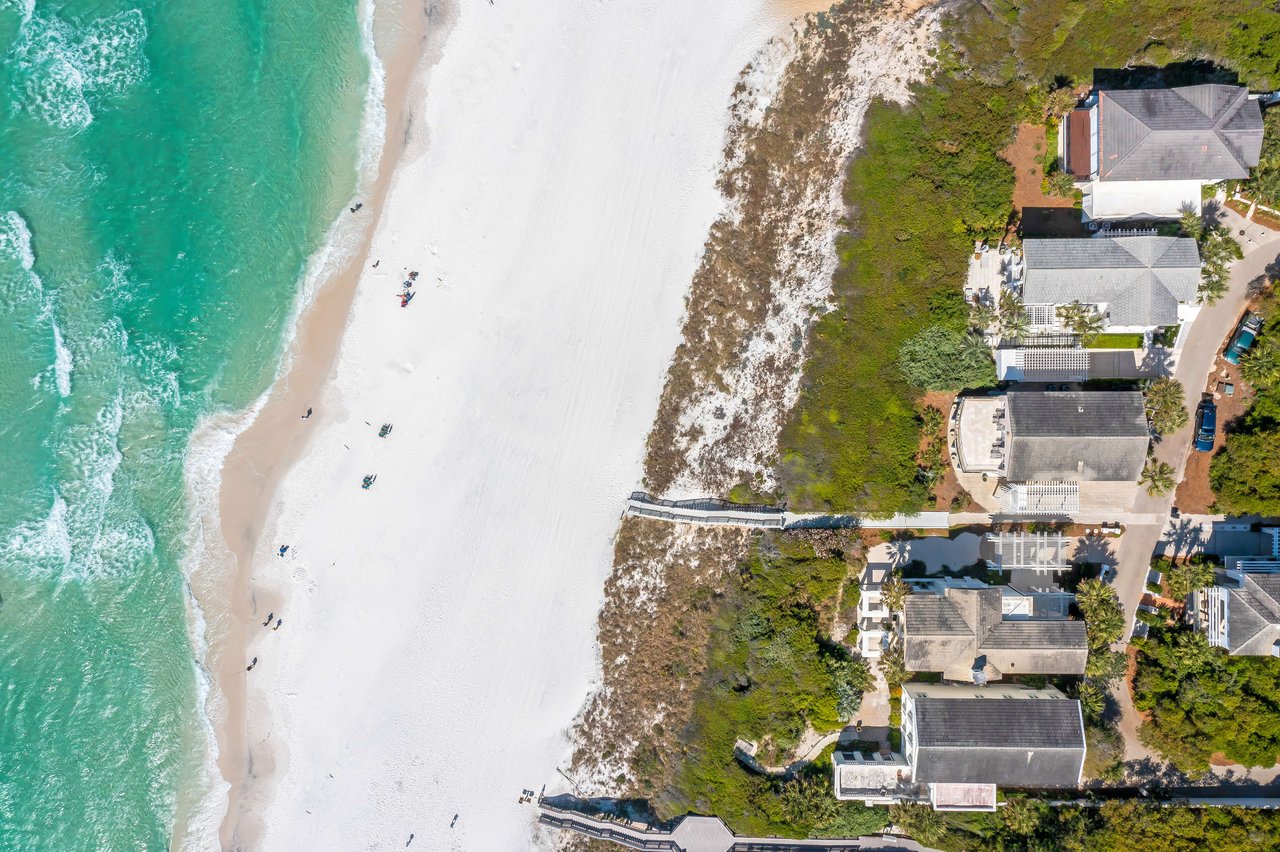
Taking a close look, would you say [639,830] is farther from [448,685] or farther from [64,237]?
[64,237]

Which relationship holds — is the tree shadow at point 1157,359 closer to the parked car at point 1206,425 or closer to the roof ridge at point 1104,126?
the parked car at point 1206,425

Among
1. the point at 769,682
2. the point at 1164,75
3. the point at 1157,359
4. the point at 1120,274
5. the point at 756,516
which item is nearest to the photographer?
the point at 1120,274

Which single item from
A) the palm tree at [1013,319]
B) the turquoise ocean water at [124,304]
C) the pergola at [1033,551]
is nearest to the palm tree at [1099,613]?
the pergola at [1033,551]

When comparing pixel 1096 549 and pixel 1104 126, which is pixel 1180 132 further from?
pixel 1096 549

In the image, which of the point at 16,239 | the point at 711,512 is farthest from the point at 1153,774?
the point at 16,239

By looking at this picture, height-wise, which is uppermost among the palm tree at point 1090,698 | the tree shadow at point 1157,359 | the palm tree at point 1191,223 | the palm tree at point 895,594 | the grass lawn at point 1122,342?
the palm tree at point 1191,223

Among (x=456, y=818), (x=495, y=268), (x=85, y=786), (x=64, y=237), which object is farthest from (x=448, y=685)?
(x=64, y=237)
